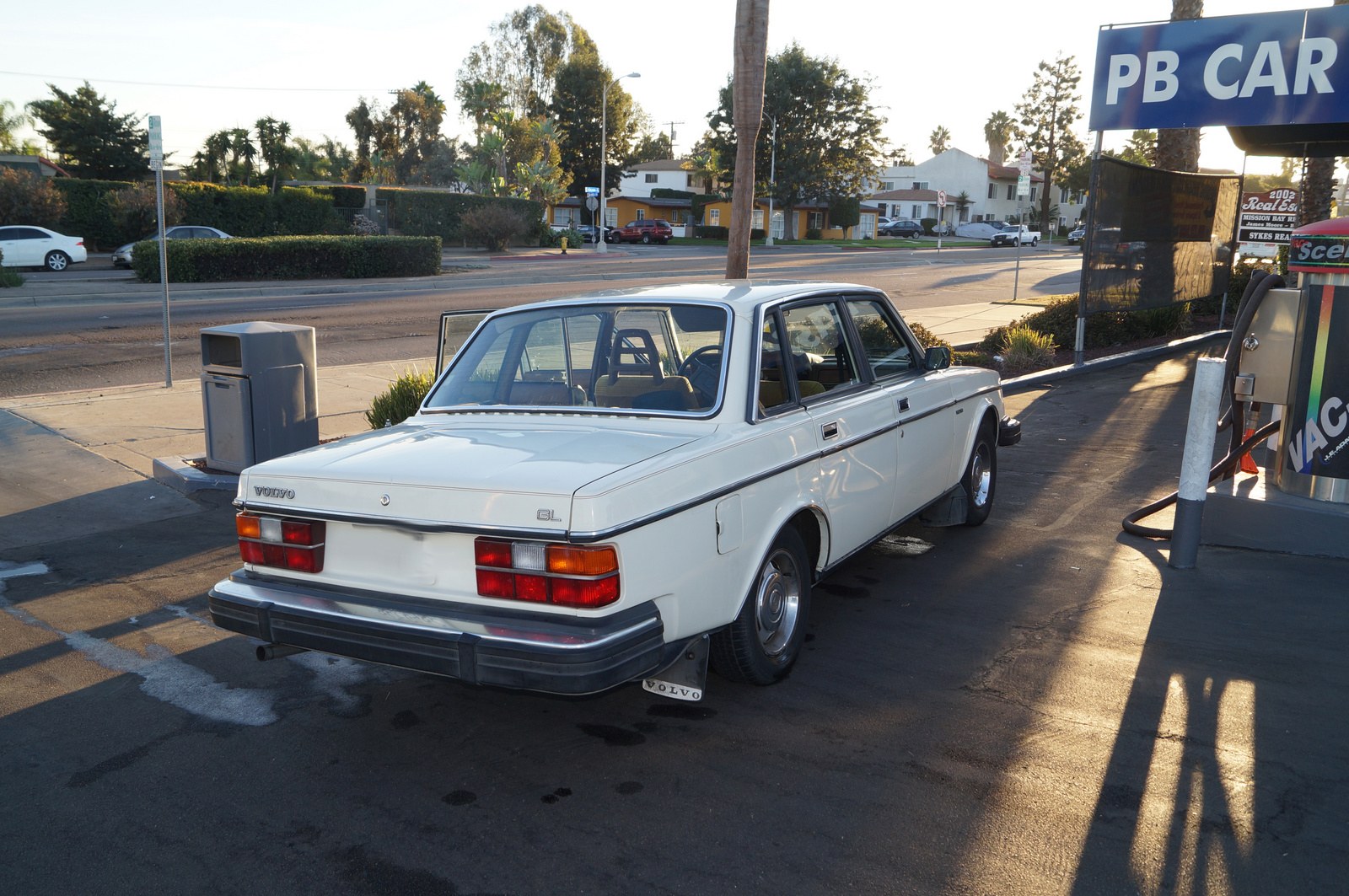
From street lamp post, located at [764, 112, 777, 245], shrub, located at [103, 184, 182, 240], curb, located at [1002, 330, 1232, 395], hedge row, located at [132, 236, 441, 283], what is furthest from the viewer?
street lamp post, located at [764, 112, 777, 245]

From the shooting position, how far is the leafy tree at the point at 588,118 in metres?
69.2

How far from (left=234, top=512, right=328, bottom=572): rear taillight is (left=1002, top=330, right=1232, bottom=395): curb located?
9655 mm

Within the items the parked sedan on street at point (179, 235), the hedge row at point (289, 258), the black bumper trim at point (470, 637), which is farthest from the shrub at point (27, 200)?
the black bumper trim at point (470, 637)

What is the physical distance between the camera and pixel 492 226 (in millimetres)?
41125

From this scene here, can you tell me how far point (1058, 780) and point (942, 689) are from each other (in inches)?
30.5

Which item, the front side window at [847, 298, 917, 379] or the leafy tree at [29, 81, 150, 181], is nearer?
the front side window at [847, 298, 917, 379]

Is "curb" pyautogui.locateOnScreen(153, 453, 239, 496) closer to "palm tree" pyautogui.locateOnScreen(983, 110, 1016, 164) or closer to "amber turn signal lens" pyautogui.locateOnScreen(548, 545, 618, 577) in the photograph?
"amber turn signal lens" pyautogui.locateOnScreen(548, 545, 618, 577)

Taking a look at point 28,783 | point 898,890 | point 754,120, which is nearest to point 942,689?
point 898,890

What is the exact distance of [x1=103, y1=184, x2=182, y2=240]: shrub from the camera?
32.4 metres

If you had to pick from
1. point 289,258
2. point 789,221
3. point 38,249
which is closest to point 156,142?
point 289,258

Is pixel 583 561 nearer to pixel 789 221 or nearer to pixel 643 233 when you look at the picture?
A: pixel 643 233

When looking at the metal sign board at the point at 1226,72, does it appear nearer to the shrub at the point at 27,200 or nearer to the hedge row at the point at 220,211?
the hedge row at the point at 220,211

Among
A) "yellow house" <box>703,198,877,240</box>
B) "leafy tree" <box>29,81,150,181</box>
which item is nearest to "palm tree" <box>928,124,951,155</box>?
"yellow house" <box>703,198,877,240</box>

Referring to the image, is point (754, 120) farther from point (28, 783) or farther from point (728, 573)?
point (28, 783)
